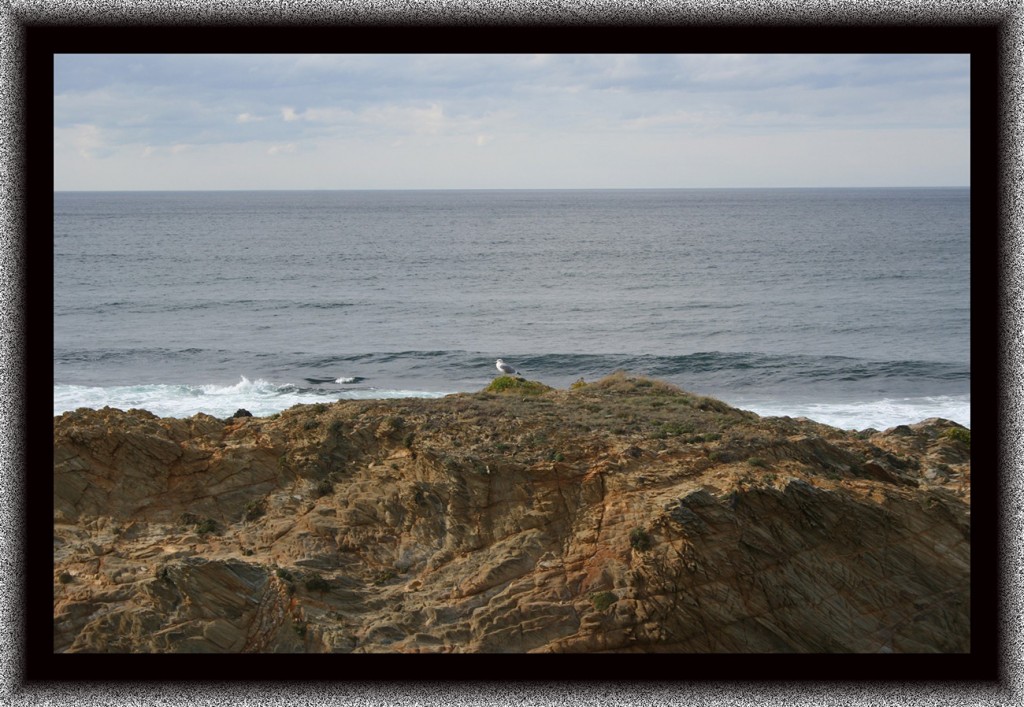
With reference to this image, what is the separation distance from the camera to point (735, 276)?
208 feet

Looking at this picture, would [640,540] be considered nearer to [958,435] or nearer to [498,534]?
[498,534]

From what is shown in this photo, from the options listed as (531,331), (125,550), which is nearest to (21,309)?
(125,550)

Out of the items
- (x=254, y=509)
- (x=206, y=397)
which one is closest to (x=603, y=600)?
(x=254, y=509)

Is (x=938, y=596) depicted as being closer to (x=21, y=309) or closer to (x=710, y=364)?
(x=21, y=309)

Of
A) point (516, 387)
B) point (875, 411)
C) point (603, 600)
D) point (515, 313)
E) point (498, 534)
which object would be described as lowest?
point (603, 600)

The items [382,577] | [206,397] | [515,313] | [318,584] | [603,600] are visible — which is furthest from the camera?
[515,313]

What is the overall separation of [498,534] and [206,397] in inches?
734

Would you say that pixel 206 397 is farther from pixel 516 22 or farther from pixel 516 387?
pixel 516 22

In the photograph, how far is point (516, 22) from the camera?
7523 millimetres

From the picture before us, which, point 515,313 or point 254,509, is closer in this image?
point 254,509

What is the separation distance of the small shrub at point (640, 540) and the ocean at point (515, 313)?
13.8m

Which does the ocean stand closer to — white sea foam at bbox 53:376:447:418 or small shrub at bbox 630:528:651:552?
A: white sea foam at bbox 53:376:447:418

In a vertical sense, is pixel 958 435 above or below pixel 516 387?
below

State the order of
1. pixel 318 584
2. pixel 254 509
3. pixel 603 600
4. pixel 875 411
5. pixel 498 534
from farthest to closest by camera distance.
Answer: pixel 875 411, pixel 254 509, pixel 498 534, pixel 318 584, pixel 603 600
